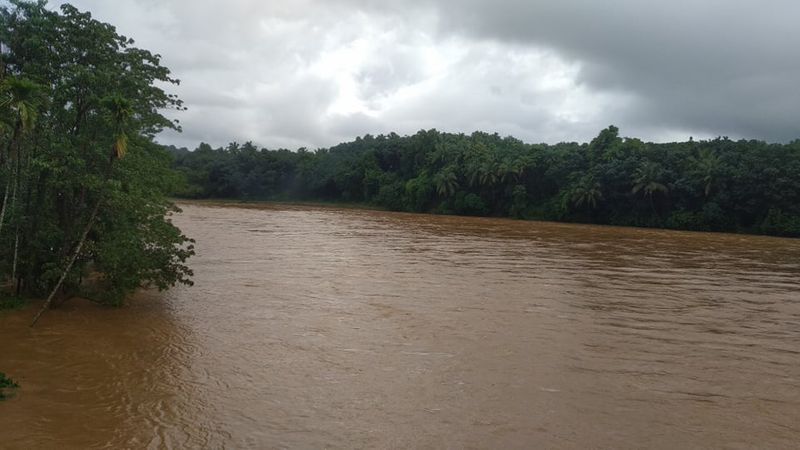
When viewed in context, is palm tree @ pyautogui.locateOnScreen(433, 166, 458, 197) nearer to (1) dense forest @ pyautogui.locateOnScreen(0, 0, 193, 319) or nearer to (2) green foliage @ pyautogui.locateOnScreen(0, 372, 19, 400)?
(1) dense forest @ pyautogui.locateOnScreen(0, 0, 193, 319)

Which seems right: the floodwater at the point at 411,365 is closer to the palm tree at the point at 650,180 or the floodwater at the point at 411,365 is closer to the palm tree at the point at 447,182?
the palm tree at the point at 650,180

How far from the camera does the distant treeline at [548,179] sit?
167ft

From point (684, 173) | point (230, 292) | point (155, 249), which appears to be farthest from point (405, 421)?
point (684, 173)

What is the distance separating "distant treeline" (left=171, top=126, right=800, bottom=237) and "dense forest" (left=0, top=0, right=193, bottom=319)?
17.5 m

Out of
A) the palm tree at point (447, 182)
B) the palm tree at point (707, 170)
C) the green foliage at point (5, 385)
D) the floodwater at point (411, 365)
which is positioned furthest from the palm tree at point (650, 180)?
the green foliage at point (5, 385)

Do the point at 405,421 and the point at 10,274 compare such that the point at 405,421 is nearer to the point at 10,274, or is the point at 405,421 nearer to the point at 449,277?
the point at 10,274

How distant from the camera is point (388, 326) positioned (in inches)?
520

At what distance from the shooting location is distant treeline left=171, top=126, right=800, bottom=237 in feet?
167

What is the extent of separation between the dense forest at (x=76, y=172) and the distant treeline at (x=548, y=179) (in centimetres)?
1748

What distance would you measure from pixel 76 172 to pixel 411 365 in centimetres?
857

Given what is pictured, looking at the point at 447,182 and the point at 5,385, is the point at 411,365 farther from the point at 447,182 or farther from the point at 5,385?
the point at 447,182

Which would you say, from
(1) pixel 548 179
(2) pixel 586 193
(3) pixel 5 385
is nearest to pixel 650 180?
(2) pixel 586 193

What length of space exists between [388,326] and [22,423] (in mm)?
7423

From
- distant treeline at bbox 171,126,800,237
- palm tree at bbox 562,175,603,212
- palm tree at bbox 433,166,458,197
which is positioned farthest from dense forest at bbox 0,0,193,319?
palm tree at bbox 433,166,458,197
